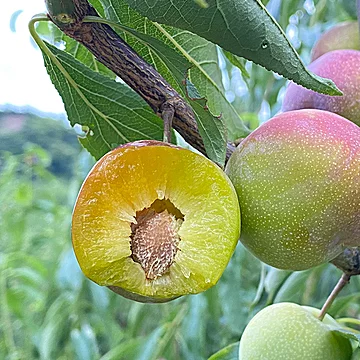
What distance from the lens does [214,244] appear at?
20.1 inches

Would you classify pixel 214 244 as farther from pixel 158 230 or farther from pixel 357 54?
pixel 357 54

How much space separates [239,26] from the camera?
1.56 ft

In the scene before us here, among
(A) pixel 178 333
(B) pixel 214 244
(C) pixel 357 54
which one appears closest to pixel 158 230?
(B) pixel 214 244

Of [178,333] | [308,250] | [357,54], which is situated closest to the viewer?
[308,250]

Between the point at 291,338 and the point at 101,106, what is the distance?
37cm

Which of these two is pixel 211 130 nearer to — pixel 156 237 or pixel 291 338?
pixel 156 237

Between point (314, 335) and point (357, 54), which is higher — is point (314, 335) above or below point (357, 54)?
below

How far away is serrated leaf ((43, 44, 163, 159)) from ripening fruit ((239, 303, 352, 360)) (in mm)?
274

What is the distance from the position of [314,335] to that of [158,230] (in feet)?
1.00

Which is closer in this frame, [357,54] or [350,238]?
[350,238]

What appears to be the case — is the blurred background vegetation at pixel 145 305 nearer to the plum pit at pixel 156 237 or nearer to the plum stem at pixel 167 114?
the plum stem at pixel 167 114

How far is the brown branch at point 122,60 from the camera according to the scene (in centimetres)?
55

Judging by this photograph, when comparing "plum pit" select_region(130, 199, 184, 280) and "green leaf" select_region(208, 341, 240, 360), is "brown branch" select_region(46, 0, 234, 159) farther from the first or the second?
"green leaf" select_region(208, 341, 240, 360)

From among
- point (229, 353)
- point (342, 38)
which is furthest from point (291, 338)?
point (342, 38)
